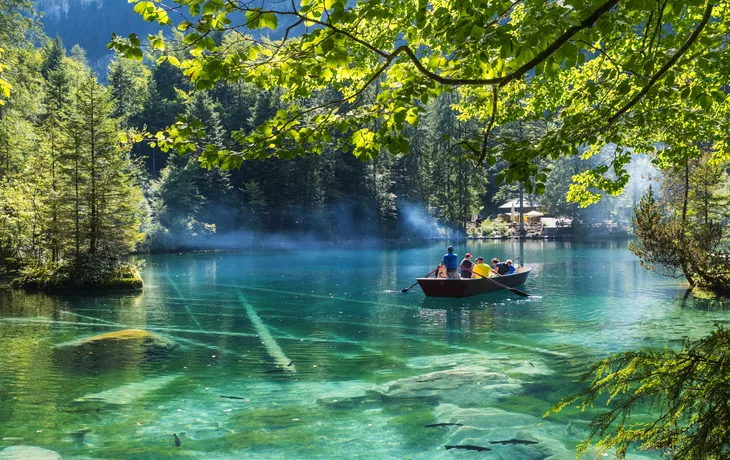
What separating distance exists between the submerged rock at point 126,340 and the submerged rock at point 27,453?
20.7 feet

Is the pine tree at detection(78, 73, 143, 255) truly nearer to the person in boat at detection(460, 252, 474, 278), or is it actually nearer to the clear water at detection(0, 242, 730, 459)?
the clear water at detection(0, 242, 730, 459)

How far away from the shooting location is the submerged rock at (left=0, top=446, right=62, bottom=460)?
22.7ft

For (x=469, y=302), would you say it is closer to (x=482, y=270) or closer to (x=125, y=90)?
(x=482, y=270)

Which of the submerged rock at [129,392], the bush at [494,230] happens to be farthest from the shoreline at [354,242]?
the submerged rock at [129,392]

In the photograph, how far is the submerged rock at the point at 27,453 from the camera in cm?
691

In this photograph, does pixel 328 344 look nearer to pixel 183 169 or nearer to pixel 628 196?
pixel 183 169

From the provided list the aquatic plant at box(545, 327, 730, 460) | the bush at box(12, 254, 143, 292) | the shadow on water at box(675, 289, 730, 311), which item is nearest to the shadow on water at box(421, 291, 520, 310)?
the shadow on water at box(675, 289, 730, 311)

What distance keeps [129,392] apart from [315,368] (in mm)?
3519

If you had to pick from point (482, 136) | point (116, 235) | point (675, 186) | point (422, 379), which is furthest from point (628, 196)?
point (482, 136)

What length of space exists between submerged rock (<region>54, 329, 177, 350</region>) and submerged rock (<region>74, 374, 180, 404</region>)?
3.12 m

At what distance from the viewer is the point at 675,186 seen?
28.2 metres

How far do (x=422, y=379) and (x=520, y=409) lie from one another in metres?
2.19

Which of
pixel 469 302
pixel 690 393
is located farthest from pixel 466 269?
pixel 690 393

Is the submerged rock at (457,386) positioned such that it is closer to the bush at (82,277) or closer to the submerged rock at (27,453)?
the submerged rock at (27,453)
